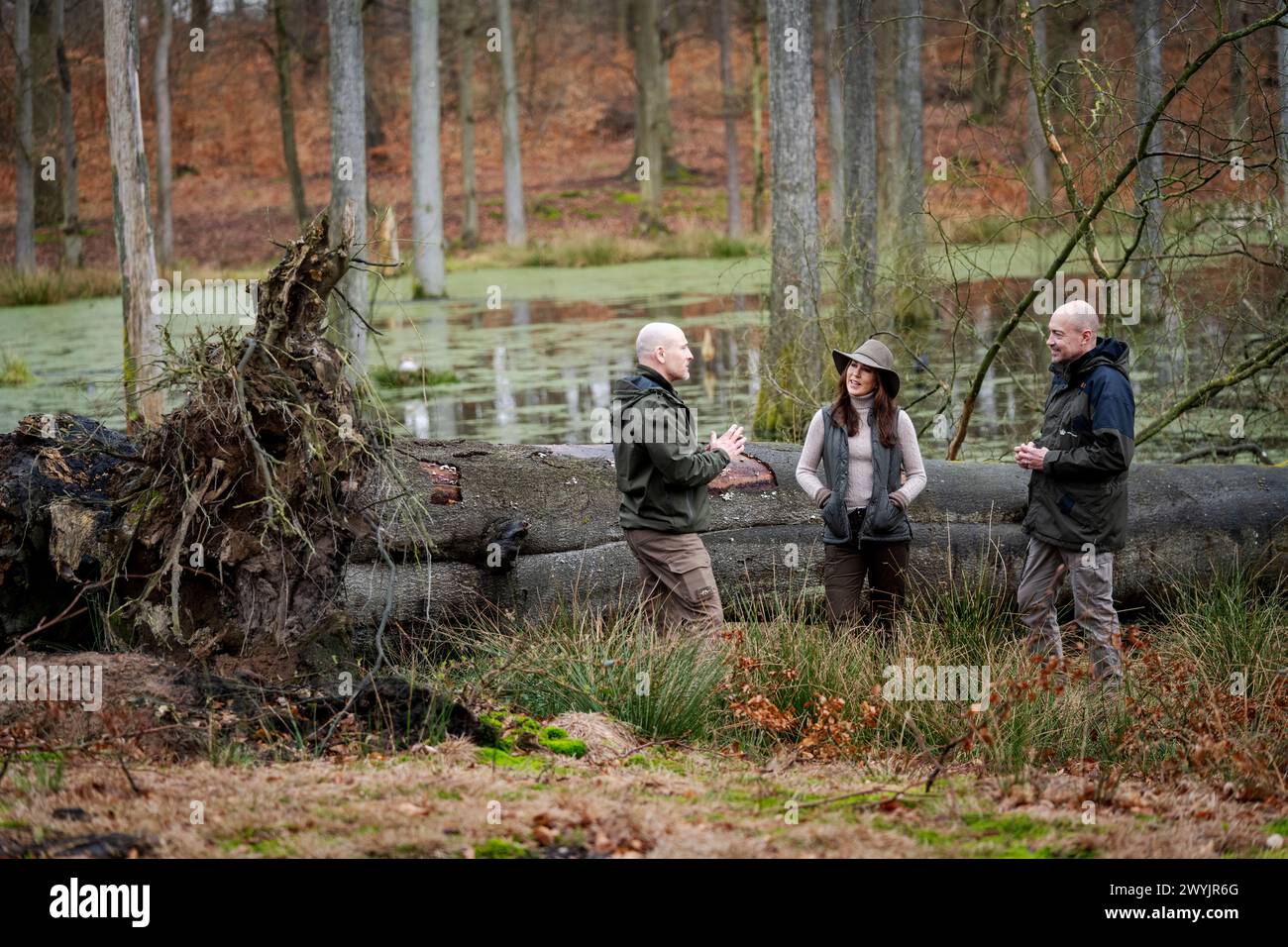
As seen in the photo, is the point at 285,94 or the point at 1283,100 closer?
the point at 1283,100

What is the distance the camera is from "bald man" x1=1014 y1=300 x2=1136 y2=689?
6367 millimetres

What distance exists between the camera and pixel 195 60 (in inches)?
1625

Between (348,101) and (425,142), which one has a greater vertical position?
(425,142)

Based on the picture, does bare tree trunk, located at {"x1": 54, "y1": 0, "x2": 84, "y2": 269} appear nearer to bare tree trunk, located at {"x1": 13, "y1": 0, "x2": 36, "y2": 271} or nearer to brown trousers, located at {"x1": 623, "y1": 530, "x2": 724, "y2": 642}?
bare tree trunk, located at {"x1": 13, "y1": 0, "x2": 36, "y2": 271}

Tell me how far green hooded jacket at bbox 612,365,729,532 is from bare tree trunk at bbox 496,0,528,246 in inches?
1077

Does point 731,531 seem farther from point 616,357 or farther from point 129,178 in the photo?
point 616,357

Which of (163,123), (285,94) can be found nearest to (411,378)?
(285,94)

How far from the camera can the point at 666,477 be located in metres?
6.37

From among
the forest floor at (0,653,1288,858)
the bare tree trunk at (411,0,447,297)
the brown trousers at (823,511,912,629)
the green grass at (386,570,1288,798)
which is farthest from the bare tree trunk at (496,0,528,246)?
the forest floor at (0,653,1288,858)

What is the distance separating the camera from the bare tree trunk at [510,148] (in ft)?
107

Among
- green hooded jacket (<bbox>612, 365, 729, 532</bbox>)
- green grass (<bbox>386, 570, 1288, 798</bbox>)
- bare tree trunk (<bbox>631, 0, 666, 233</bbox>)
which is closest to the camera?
green grass (<bbox>386, 570, 1288, 798</bbox>)

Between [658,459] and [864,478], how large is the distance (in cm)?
115
